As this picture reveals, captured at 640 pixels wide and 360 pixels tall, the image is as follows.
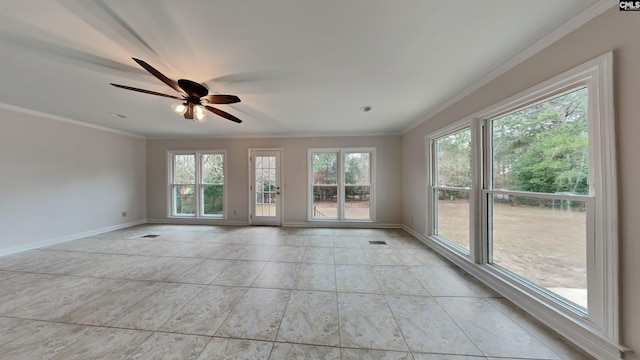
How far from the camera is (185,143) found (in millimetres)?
5633

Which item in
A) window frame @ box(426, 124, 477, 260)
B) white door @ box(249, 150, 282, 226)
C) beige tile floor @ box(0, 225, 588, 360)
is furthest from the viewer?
white door @ box(249, 150, 282, 226)

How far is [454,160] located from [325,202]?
3.06 m

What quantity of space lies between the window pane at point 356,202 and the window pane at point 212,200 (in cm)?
336

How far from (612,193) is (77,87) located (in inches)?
208

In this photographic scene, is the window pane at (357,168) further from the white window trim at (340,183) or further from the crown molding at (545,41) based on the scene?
the crown molding at (545,41)

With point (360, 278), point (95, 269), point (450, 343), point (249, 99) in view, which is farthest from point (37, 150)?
point (450, 343)

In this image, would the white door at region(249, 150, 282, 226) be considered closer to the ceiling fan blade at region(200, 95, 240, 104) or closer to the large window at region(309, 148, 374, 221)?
the large window at region(309, 148, 374, 221)

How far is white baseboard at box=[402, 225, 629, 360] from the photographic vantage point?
1408mm

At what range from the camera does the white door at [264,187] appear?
5.54m

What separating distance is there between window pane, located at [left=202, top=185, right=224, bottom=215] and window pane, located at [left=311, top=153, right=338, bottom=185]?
2.60 m

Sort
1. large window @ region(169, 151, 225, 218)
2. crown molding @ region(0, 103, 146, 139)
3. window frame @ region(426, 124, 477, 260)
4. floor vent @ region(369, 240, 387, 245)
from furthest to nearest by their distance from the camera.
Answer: large window @ region(169, 151, 225, 218)
floor vent @ region(369, 240, 387, 245)
crown molding @ region(0, 103, 146, 139)
window frame @ region(426, 124, 477, 260)

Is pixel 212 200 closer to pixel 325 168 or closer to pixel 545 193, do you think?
pixel 325 168

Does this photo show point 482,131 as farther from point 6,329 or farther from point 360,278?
point 6,329

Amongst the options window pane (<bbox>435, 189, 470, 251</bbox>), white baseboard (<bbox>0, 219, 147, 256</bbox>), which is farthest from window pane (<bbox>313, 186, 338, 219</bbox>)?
white baseboard (<bbox>0, 219, 147, 256</bbox>)
